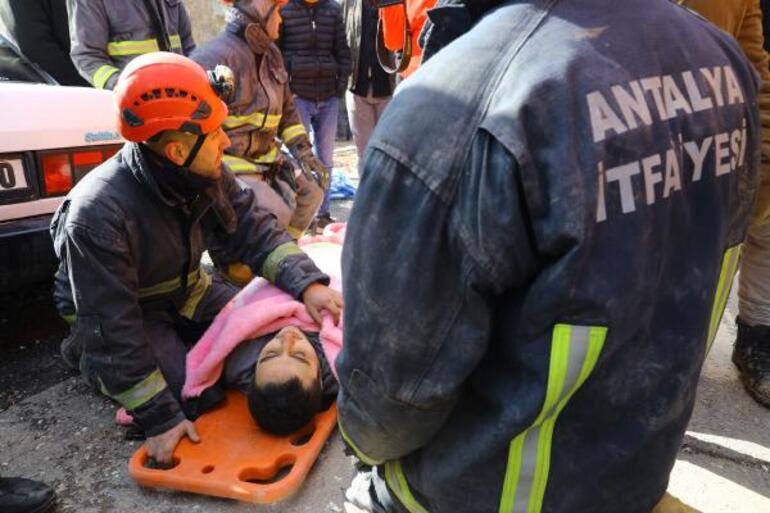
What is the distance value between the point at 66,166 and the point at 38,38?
182 cm

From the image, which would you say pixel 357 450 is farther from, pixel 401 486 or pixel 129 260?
pixel 129 260

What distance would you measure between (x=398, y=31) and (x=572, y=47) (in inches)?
151

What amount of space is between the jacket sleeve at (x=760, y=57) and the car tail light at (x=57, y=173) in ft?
9.21

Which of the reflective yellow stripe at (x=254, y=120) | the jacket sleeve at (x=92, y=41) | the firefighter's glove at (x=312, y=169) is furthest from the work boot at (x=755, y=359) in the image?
the jacket sleeve at (x=92, y=41)

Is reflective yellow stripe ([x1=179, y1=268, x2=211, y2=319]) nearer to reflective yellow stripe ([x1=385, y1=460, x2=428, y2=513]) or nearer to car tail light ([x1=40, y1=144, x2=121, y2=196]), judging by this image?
car tail light ([x1=40, y1=144, x2=121, y2=196])

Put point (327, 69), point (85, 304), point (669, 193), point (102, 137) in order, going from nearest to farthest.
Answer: point (669, 193) → point (85, 304) → point (102, 137) → point (327, 69)

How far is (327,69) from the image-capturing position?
5.20 meters

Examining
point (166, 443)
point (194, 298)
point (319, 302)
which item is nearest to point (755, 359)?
point (319, 302)

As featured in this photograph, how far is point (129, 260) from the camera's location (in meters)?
2.29

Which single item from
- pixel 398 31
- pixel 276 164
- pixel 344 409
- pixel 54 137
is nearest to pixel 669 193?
pixel 344 409

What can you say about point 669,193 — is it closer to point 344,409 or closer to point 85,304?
point 344,409

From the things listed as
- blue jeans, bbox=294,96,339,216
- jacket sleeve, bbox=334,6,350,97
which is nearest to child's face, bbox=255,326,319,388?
blue jeans, bbox=294,96,339,216

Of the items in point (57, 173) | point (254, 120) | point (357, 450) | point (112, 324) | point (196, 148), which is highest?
point (196, 148)

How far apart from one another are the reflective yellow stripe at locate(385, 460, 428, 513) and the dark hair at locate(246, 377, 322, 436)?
40.6 inches
